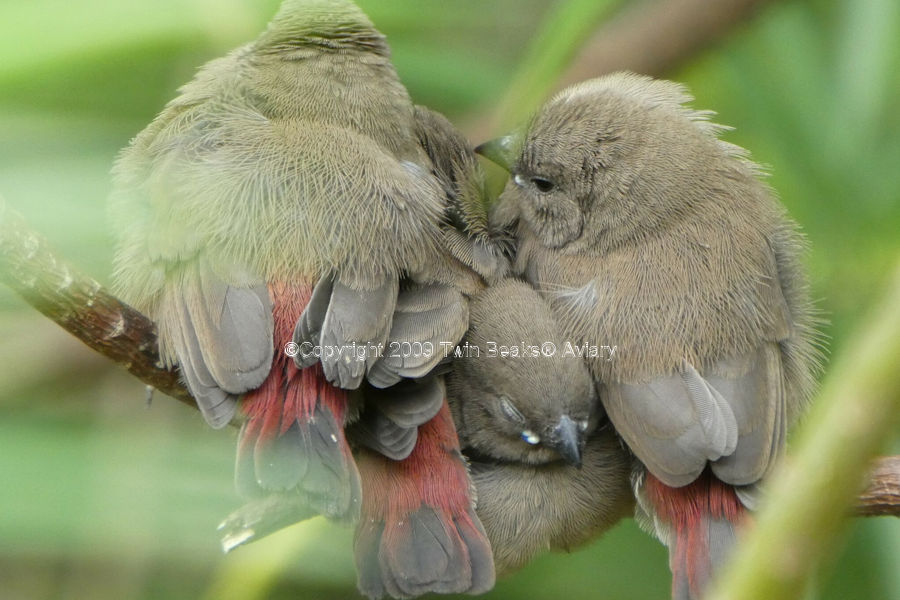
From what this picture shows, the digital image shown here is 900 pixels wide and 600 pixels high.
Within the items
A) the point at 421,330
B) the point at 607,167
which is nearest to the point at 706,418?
the point at 421,330

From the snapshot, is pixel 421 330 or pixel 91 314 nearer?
pixel 91 314

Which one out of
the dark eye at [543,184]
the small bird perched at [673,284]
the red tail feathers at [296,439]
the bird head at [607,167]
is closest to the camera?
the red tail feathers at [296,439]

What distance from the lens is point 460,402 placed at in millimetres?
2932

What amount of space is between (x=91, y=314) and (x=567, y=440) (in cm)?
114

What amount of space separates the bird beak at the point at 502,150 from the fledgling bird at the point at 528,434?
55 centimetres

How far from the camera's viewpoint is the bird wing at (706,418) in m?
2.54

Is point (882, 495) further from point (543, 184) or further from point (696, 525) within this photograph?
point (543, 184)

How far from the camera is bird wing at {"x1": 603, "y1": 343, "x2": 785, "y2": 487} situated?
2.54 meters

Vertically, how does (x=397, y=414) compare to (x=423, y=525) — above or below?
above

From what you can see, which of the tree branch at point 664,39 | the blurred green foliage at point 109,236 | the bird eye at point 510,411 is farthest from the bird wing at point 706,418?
the tree branch at point 664,39

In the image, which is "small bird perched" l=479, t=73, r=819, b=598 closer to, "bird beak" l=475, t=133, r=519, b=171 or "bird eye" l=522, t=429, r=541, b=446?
"bird beak" l=475, t=133, r=519, b=171

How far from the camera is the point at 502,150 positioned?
3.39 meters

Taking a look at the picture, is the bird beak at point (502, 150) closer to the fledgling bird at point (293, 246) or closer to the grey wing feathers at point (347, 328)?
the fledgling bird at point (293, 246)

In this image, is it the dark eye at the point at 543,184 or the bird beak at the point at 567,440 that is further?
the dark eye at the point at 543,184
